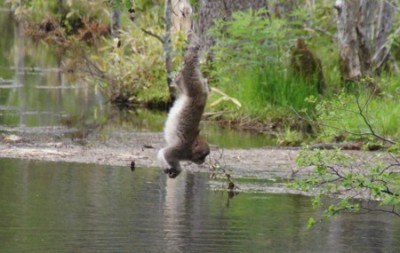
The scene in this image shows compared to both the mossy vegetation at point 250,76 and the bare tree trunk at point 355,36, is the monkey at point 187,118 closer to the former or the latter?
the mossy vegetation at point 250,76

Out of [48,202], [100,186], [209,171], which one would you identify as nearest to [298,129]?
[209,171]

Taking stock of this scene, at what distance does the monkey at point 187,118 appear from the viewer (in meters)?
7.80

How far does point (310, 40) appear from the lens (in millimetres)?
26594

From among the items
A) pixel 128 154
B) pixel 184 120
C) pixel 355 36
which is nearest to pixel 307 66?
pixel 355 36

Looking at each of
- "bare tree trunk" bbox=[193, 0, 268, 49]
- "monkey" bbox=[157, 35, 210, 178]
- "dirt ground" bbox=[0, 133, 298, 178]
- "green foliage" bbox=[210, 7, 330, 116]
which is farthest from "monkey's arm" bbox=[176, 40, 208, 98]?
"bare tree trunk" bbox=[193, 0, 268, 49]

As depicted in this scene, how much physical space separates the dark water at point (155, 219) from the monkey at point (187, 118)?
142 centimetres

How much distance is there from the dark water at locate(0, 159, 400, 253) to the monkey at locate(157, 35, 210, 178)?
1.42m

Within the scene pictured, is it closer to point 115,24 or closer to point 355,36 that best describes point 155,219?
point 355,36

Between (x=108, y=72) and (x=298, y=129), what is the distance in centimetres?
589

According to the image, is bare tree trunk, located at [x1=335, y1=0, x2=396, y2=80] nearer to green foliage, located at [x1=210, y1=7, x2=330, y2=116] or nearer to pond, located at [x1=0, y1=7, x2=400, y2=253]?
green foliage, located at [x1=210, y1=7, x2=330, y2=116]

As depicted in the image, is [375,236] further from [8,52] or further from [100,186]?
[8,52]

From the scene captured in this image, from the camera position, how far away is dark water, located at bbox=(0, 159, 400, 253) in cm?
994

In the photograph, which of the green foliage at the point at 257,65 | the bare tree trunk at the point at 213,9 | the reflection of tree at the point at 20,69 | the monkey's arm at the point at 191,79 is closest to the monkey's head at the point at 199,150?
the monkey's arm at the point at 191,79

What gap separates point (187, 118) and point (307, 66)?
1321 centimetres
